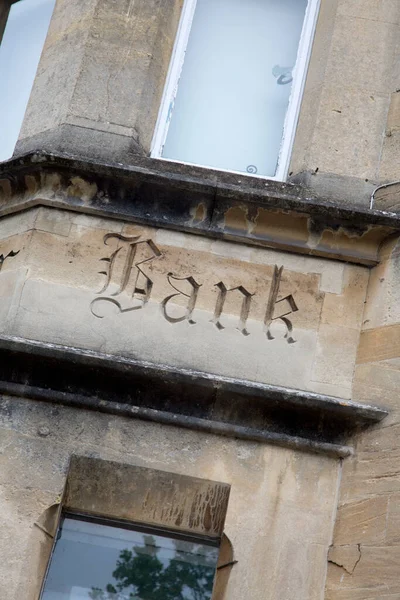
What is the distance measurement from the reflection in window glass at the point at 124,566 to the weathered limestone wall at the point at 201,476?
0.17 meters

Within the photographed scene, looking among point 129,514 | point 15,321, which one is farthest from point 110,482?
point 15,321

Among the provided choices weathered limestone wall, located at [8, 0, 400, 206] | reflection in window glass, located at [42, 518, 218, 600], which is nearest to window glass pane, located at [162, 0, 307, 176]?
weathered limestone wall, located at [8, 0, 400, 206]

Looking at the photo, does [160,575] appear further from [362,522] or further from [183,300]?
[183,300]

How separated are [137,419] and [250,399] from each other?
0.53m

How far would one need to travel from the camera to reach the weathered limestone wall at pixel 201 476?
513 cm

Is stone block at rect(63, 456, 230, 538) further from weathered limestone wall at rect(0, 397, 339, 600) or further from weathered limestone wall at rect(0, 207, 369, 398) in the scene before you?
weathered limestone wall at rect(0, 207, 369, 398)

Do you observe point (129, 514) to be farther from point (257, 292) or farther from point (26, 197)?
point (26, 197)

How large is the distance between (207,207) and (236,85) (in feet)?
3.56

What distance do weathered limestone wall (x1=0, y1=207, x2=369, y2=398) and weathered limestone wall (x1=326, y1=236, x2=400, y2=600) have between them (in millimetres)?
95

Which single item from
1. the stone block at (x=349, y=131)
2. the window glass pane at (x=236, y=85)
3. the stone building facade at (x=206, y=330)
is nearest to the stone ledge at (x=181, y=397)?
the stone building facade at (x=206, y=330)

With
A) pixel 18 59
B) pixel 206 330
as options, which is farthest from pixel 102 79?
pixel 206 330

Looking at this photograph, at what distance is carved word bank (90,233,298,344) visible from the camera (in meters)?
5.64

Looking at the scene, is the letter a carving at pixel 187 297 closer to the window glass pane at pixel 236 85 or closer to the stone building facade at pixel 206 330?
the stone building facade at pixel 206 330

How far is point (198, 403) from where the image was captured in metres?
5.41
